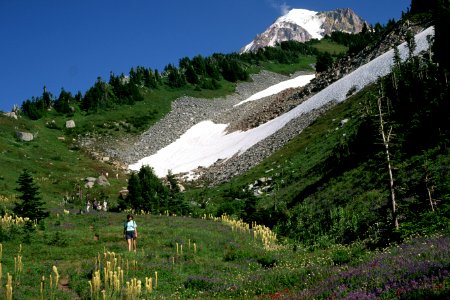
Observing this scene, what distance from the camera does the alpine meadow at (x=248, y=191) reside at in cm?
1398

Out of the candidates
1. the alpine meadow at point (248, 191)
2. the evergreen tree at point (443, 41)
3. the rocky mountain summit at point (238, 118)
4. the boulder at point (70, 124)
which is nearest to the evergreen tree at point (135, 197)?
the alpine meadow at point (248, 191)

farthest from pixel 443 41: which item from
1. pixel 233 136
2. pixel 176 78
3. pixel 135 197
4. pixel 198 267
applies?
pixel 176 78

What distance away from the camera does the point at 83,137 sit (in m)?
93.8

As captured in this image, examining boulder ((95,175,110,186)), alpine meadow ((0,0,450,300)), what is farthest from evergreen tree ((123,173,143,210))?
boulder ((95,175,110,186))

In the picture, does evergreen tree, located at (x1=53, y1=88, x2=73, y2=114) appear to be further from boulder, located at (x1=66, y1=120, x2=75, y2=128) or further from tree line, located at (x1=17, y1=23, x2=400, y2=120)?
boulder, located at (x1=66, y1=120, x2=75, y2=128)

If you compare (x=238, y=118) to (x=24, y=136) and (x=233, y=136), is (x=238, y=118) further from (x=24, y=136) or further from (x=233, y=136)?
(x=24, y=136)

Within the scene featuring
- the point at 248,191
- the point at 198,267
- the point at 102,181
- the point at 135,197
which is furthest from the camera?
the point at 102,181

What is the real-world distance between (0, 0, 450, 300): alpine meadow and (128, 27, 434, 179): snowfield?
19.6 inches

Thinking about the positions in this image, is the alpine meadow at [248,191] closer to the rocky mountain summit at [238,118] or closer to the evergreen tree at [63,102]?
the rocky mountain summit at [238,118]

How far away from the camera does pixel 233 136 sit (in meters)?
88.6

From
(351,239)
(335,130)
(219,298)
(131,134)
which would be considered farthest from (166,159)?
(219,298)

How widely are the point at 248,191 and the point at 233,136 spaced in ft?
148

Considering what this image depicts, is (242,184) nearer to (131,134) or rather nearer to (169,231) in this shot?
(169,231)

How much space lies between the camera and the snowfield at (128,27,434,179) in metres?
68.7
